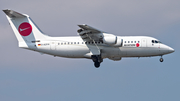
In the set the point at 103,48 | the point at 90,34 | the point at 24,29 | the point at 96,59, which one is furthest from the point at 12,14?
the point at 103,48

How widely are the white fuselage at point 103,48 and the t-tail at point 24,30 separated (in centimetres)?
37

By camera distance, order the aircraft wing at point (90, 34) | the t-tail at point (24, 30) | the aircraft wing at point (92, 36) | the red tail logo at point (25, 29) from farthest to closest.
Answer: the red tail logo at point (25, 29)
the t-tail at point (24, 30)
the aircraft wing at point (92, 36)
the aircraft wing at point (90, 34)

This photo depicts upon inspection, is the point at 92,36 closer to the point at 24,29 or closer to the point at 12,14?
the point at 24,29

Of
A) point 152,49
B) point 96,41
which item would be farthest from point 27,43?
point 152,49

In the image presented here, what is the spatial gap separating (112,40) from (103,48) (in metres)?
1.22

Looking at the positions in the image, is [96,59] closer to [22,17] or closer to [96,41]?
[96,41]

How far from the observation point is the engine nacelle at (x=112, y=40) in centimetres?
2228

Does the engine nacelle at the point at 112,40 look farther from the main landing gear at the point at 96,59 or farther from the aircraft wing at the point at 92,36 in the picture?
the main landing gear at the point at 96,59

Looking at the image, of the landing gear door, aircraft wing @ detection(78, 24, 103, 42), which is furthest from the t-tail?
the landing gear door

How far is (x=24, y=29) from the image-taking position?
24.2 m

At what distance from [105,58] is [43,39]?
4984 millimetres

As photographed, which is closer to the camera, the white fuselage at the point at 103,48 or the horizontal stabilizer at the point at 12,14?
the horizontal stabilizer at the point at 12,14

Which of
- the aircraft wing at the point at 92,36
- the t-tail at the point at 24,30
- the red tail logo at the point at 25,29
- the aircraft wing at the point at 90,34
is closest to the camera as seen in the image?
the aircraft wing at the point at 90,34

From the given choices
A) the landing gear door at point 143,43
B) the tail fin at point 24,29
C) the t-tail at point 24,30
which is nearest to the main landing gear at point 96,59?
the landing gear door at point 143,43
